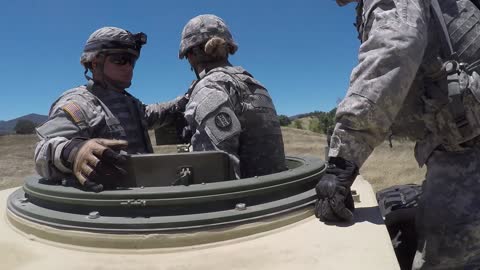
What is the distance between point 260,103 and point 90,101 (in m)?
1.22

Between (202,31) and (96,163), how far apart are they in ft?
5.17

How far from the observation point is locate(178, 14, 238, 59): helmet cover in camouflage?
11.0 ft

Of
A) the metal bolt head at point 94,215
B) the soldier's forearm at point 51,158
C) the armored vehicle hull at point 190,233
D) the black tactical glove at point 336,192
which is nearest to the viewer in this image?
the armored vehicle hull at point 190,233

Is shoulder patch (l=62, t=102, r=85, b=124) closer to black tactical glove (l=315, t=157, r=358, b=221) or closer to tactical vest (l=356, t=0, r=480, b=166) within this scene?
black tactical glove (l=315, t=157, r=358, b=221)

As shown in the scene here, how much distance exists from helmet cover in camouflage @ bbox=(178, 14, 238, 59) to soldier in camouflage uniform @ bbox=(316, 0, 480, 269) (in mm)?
957

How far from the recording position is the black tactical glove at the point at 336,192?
2.14 metres

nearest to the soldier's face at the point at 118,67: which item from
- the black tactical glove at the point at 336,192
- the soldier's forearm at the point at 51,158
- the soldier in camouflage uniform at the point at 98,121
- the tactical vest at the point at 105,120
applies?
the soldier in camouflage uniform at the point at 98,121

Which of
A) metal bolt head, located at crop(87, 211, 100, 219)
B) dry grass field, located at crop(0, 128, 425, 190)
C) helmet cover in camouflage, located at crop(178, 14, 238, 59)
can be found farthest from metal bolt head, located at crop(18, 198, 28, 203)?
dry grass field, located at crop(0, 128, 425, 190)

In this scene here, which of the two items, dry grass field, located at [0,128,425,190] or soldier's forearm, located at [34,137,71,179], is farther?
dry grass field, located at [0,128,425,190]

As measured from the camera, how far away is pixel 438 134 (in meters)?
2.67

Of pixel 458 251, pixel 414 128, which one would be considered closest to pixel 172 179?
pixel 414 128

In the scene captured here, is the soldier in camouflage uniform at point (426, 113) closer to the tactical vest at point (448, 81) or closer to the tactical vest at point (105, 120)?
the tactical vest at point (448, 81)

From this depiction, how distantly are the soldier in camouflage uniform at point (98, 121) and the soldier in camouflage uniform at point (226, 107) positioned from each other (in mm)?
475

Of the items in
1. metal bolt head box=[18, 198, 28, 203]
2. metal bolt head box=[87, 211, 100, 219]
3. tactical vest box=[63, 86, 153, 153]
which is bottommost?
metal bolt head box=[18, 198, 28, 203]
